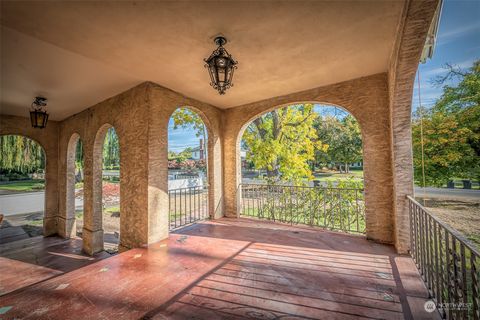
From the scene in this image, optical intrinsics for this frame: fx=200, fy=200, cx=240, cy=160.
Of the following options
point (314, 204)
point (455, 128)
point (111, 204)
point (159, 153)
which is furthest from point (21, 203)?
point (455, 128)

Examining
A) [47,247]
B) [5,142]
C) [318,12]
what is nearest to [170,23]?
Result: [318,12]

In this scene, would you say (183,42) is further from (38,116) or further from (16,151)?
(16,151)

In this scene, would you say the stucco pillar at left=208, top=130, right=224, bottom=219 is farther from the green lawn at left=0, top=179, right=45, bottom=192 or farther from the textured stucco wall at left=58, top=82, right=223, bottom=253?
the green lawn at left=0, top=179, right=45, bottom=192

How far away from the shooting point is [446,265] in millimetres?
1519

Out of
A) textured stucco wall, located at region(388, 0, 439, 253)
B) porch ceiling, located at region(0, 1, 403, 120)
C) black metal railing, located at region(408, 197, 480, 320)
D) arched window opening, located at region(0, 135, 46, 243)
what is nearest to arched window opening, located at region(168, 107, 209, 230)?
porch ceiling, located at region(0, 1, 403, 120)

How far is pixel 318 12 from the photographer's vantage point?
1874mm

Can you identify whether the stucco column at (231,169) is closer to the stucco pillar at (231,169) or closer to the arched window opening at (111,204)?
the stucco pillar at (231,169)

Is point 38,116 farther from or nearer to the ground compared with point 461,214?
farther from the ground

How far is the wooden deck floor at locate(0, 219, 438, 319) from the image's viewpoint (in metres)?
1.73

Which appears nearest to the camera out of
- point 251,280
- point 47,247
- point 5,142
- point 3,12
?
point 3,12

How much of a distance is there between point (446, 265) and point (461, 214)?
4.57 metres

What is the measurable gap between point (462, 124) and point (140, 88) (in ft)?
18.1

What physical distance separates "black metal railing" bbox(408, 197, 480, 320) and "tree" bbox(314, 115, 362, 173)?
6609mm

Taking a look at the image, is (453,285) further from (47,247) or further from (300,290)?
(47,247)
